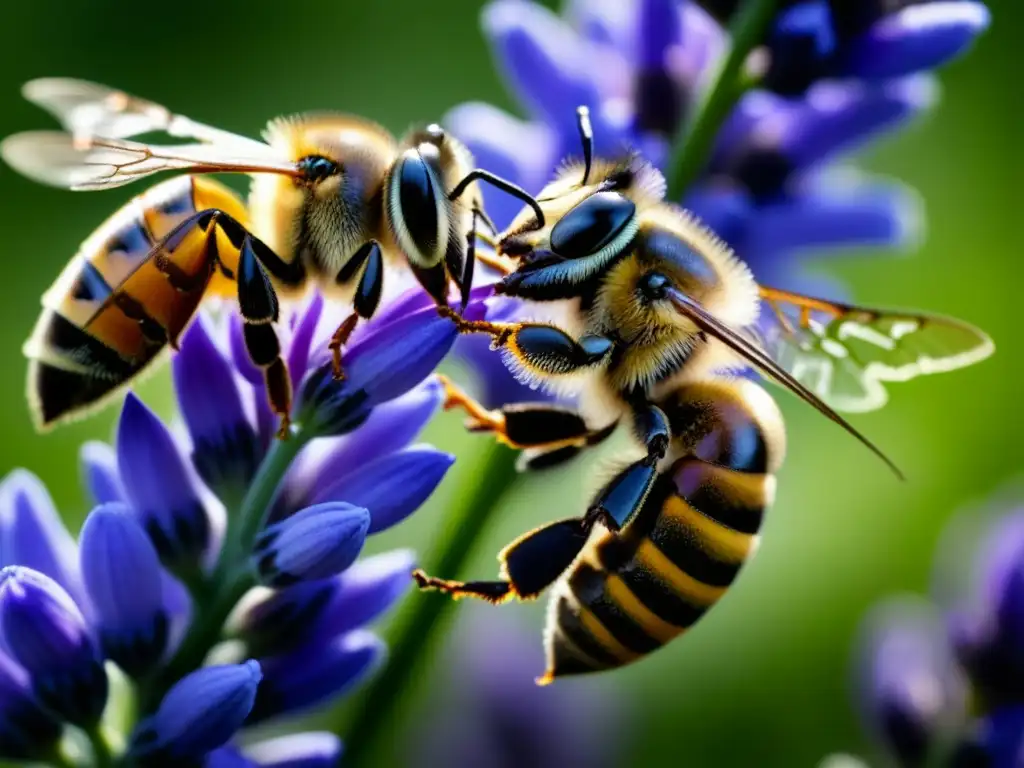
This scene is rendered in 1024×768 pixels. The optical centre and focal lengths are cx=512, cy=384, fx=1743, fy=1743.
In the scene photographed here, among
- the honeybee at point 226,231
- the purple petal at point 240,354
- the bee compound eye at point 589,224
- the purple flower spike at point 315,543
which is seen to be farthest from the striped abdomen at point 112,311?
the bee compound eye at point 589,224

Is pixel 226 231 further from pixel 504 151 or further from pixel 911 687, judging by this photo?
pixel 911 687

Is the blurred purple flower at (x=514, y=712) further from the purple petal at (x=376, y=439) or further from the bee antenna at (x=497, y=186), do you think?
the bee antenna at (x=497, y=186)

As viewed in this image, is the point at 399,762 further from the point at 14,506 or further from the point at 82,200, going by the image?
the point at 82,200

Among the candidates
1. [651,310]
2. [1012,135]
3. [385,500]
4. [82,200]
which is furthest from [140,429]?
[1012,135]

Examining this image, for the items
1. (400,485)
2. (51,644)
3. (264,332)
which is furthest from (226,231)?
(51,644)

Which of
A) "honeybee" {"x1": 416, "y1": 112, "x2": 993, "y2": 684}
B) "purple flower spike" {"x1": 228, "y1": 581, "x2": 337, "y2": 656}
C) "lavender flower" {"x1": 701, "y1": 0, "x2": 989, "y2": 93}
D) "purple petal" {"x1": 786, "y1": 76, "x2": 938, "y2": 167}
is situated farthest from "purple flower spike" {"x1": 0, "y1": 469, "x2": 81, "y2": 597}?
"purple petal" {"x1": 786, "y1": 76, "x2": 938, "y2": 167}
